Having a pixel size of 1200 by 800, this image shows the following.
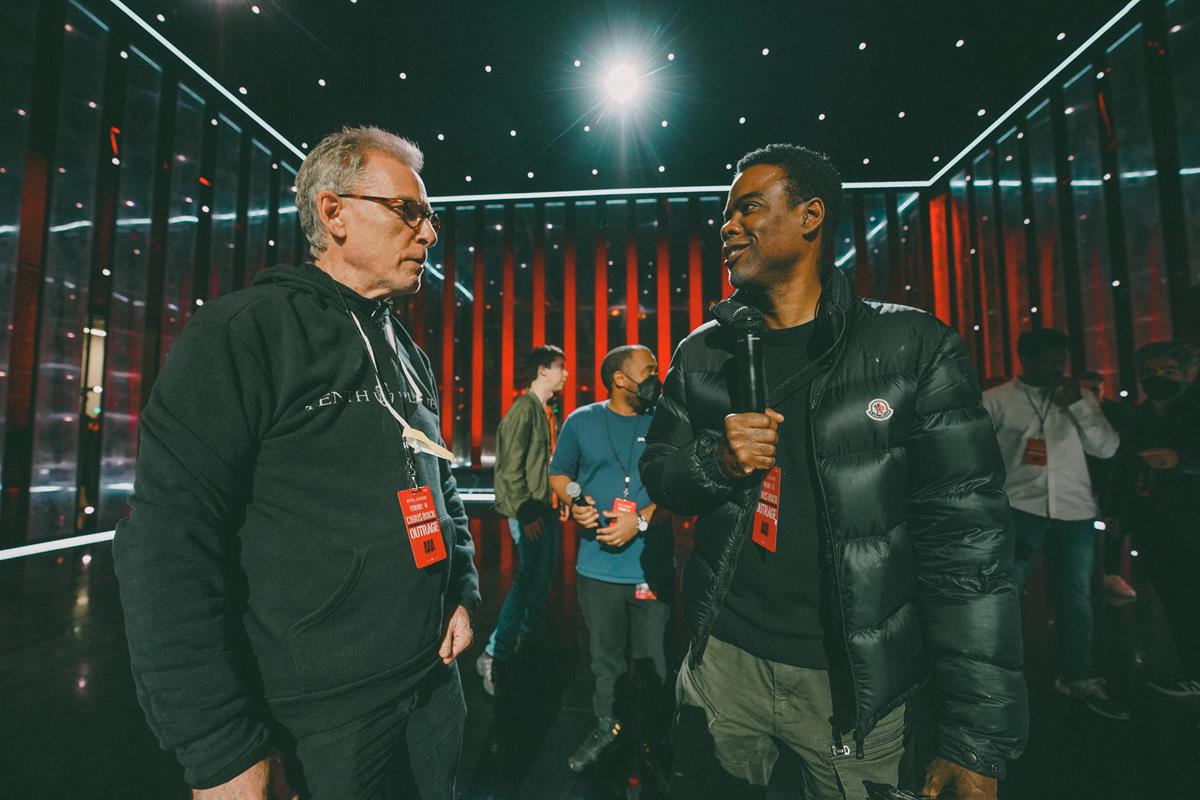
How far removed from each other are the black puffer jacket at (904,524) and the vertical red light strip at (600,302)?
814 centimetres

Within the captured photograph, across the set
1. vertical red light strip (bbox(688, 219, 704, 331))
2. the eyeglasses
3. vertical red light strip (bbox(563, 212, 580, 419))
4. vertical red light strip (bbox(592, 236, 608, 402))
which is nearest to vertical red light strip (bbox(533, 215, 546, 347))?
vertical red light strip (bbox(563, 212, 580, 419))

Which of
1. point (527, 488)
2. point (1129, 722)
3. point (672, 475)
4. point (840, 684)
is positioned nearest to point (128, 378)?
point (527, 488)

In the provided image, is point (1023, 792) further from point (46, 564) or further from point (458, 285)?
point (458, 285)

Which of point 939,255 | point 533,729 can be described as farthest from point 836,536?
point 939,255

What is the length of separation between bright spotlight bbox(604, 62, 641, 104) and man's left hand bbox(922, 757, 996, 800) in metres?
6.79

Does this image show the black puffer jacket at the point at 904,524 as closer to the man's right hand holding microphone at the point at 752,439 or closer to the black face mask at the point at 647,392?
the man's right hand holding microphone at the point at 752,439

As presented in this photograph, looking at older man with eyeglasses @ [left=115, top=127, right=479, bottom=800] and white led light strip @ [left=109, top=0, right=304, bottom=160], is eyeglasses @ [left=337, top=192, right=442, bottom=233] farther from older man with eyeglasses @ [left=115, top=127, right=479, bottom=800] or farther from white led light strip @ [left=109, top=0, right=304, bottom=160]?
white led light strip @ [left=109, top=0, right=304, bottom=160]

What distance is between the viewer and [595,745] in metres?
2.15

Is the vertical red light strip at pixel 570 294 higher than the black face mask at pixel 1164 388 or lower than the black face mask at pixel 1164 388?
higher

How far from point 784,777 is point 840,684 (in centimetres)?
137

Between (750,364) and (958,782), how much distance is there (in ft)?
2.88

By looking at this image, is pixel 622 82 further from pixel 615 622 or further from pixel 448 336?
pixel 615 622

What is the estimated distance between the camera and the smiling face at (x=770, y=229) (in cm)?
130

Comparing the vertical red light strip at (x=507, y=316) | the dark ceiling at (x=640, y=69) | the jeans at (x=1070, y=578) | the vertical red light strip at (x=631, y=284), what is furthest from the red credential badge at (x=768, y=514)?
the vertical red light strip at (x=507, y=316)
